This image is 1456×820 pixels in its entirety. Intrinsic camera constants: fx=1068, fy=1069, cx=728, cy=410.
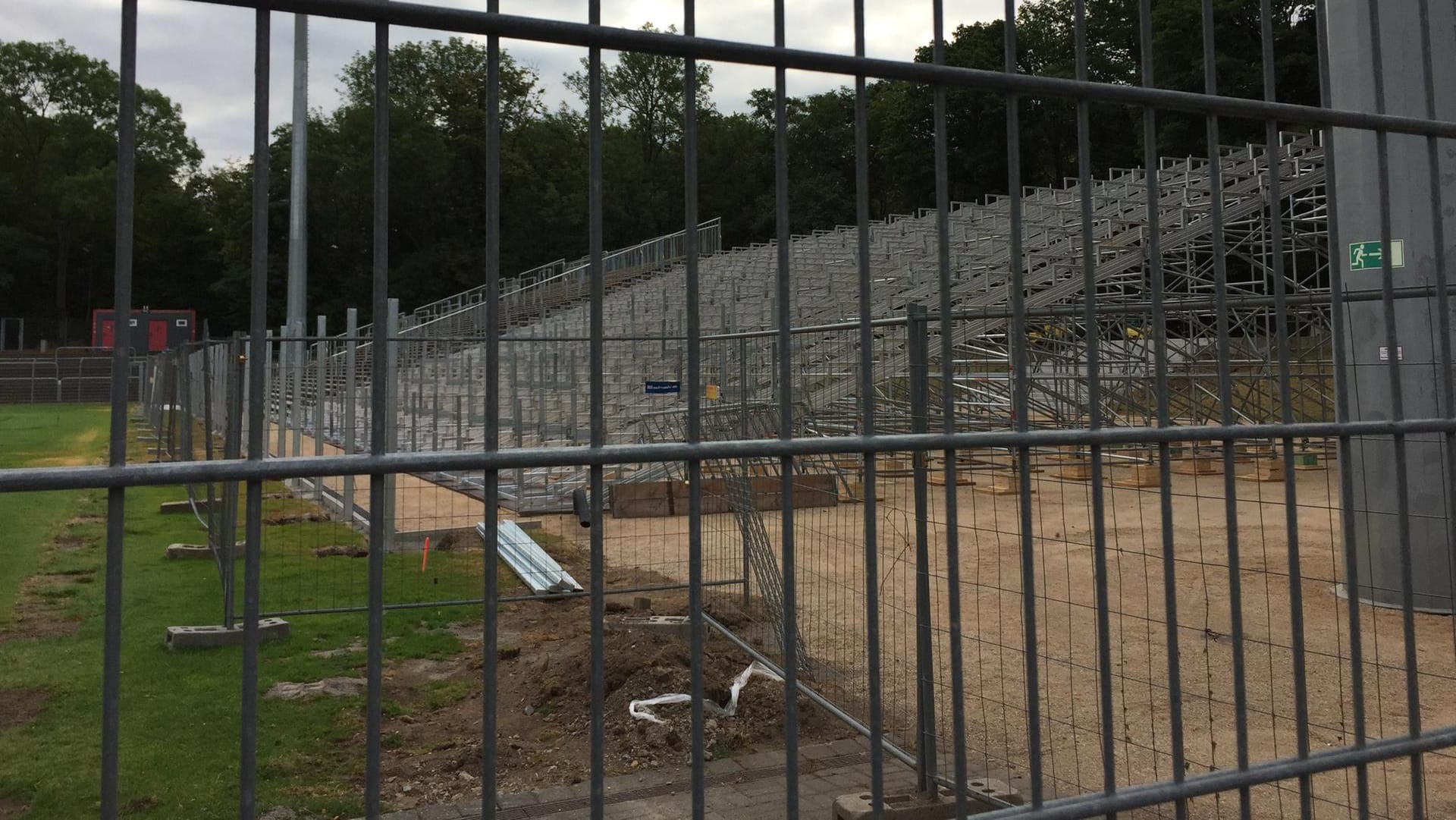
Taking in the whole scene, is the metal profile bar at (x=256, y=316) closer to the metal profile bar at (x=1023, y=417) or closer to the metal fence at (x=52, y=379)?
the metal profile bar at (x=1023, y=417)

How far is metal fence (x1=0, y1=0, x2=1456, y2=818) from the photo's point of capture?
6.84 feet

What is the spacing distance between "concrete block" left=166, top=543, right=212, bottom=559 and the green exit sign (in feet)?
34.9

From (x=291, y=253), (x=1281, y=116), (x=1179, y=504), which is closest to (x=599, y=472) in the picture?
(x=1281, y=116)

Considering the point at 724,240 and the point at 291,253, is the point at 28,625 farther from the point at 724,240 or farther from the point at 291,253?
the point at 724,240

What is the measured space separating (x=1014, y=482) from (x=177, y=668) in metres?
11.3

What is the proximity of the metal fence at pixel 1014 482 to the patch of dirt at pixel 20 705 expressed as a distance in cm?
141

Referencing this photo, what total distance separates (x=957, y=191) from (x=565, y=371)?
39094 millimetres

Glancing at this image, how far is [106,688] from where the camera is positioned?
179 centimetres

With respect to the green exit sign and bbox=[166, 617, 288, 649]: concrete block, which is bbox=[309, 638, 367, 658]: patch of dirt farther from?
the green exit sign

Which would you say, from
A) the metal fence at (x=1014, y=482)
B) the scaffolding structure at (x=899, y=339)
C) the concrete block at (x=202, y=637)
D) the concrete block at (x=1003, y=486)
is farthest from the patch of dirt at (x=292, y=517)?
the concrete block at (x=1003, y=486)

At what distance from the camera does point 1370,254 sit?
786cm

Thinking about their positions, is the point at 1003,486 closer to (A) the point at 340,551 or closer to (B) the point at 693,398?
(A) the point at 340,551

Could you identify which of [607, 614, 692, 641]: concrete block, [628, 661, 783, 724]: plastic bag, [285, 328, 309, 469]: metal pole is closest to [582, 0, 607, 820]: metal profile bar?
[628, 661, 783, 724]: plastic bag

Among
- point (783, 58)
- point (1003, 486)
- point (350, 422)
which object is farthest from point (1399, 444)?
point (1003, 486)
